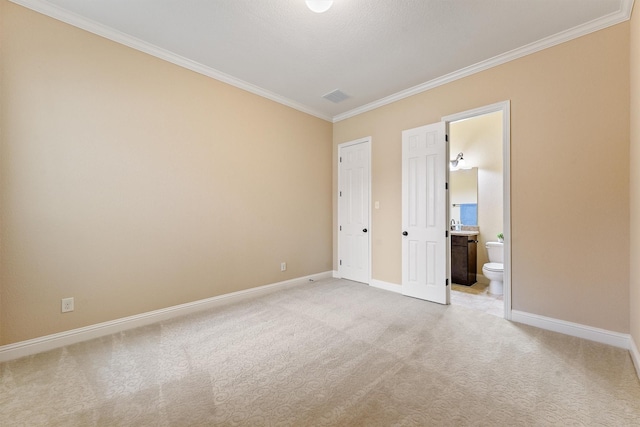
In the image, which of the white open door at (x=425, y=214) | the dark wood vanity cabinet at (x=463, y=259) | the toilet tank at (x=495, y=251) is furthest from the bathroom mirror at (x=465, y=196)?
the white open door at (x=425, y=214)

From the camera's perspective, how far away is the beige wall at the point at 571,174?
2.30 meters

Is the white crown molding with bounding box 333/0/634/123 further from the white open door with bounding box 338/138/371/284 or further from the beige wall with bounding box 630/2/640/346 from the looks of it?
the white open door with bounding box 338/138/371/284

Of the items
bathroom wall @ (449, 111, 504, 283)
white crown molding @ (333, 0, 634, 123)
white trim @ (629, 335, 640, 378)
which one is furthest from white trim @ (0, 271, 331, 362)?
bathroom wall @ (449, 111, 504, 283)

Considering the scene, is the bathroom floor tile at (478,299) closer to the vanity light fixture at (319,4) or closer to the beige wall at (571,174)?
the beige wall at (571,174)

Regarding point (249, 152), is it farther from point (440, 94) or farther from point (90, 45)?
point (440, 94)

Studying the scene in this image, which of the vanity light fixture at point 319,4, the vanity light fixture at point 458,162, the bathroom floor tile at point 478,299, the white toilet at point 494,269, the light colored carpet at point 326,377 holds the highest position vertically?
the vanity light fixture at point 319,4

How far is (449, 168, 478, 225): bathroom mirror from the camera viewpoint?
15.6 feet

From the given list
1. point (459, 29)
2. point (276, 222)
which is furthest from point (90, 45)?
point (459, 29)

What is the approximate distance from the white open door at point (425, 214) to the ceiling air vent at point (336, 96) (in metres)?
1.09

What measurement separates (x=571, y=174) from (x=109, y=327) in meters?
4.84

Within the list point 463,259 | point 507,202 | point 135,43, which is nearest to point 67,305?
point 135,43

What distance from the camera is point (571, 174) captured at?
8.27 ft

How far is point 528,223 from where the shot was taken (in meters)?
2.76

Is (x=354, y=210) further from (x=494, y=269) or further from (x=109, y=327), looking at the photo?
(x=109, y=327)
